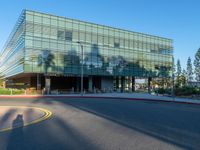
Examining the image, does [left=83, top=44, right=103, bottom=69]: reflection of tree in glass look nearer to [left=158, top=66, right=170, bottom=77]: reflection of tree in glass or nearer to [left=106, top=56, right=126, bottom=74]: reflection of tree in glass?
[left=106, top=56, right=126, bottom=74]: reflection of tree in glass

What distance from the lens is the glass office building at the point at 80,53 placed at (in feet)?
167

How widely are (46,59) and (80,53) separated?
809cm

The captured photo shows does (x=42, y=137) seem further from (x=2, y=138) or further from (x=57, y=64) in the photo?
(x=57, y=64)

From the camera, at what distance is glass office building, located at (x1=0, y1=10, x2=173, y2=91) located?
167ft

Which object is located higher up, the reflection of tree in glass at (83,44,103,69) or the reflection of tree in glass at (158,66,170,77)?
the reflection of tree in glass at (83,44,103,69)

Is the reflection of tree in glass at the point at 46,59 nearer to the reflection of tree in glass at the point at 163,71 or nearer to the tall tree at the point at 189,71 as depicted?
the reflection of tree in glass at the point at 163,71

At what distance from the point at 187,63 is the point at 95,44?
57.3 metres

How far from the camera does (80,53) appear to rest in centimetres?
5684

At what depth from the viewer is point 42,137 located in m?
8.91

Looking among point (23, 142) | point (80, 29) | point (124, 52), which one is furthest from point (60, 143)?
point (124, 52)

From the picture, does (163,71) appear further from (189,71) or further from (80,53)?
(189,71)

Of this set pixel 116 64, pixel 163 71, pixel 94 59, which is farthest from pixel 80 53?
pixel 163 71

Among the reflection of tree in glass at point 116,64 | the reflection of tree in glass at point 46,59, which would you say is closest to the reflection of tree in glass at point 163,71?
the reflection of tree in glass at point 116,64

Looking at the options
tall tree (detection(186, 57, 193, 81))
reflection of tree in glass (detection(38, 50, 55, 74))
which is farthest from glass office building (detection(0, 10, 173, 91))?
tall tree (detection(186, 57, 193, 81))
